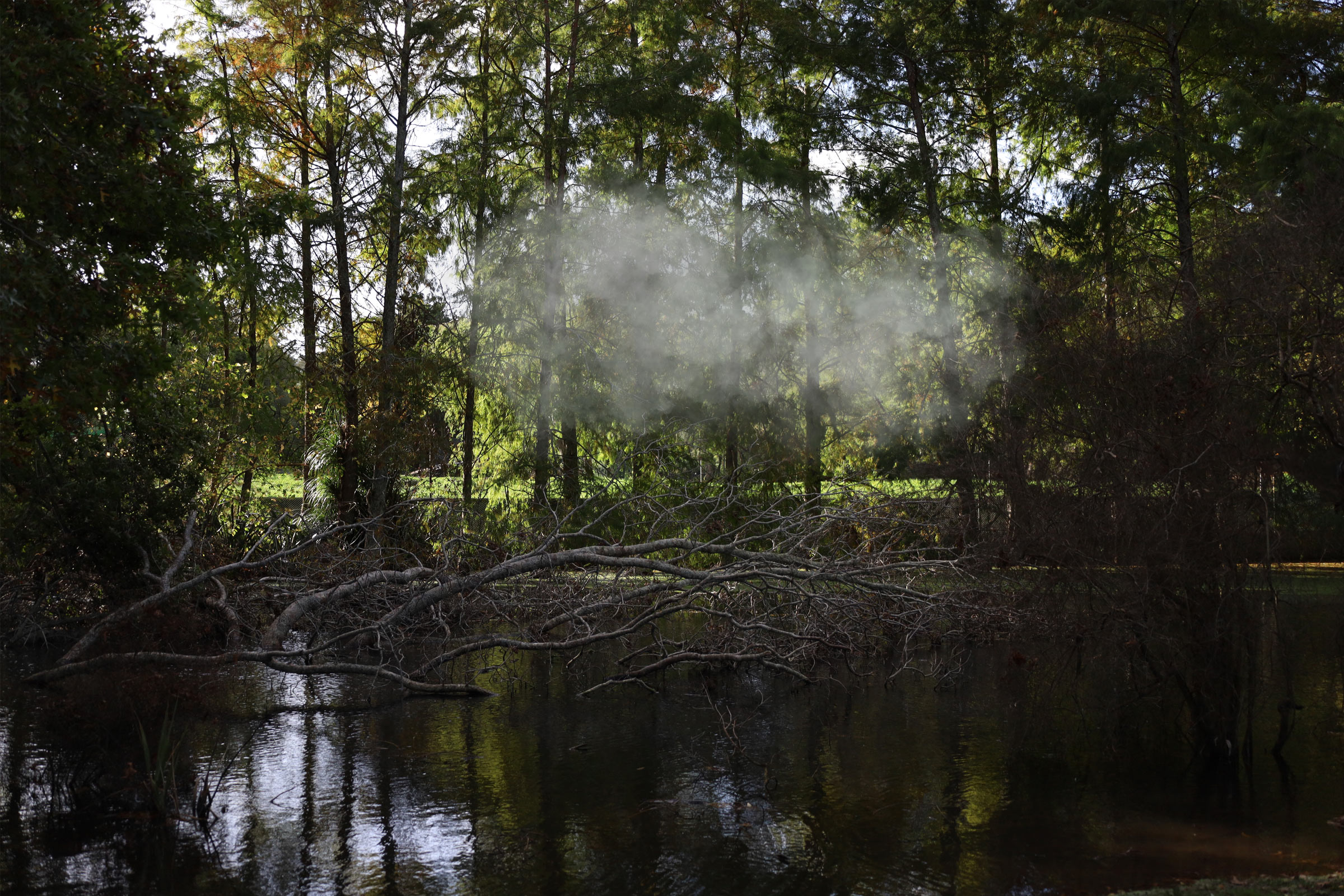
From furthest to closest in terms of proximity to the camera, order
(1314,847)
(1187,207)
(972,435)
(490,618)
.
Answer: (1187,207)
(490,618)
(972,435)
(1314,847)

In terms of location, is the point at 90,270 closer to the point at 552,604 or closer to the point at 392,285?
the point at 552,604

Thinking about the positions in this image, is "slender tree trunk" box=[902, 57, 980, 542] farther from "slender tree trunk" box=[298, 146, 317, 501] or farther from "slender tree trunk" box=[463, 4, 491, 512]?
"slender tree trunk" box=[298, 146, 317, 501]

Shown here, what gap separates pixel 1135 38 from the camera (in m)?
19.2

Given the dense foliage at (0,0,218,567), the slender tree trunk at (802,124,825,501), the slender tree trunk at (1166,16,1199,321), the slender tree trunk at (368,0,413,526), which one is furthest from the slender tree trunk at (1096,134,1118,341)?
the dense foliage at (0,0,218,567)

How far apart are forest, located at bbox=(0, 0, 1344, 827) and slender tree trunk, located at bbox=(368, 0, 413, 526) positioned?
0.08 m

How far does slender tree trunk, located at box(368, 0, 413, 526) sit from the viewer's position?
18.3 meters

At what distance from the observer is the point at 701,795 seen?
7645 mm

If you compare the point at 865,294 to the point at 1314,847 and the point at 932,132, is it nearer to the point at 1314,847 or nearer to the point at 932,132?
the point at 932,132

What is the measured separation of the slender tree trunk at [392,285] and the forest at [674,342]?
79 mm

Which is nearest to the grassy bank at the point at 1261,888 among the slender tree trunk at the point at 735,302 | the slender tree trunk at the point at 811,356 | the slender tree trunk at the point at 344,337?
the slender tree trunk at the point at 344,337

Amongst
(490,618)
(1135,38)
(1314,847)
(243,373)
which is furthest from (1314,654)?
(243,373)

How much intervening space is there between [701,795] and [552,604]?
3.97m

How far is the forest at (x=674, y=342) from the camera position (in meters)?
8.21

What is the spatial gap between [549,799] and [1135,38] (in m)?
17.2
